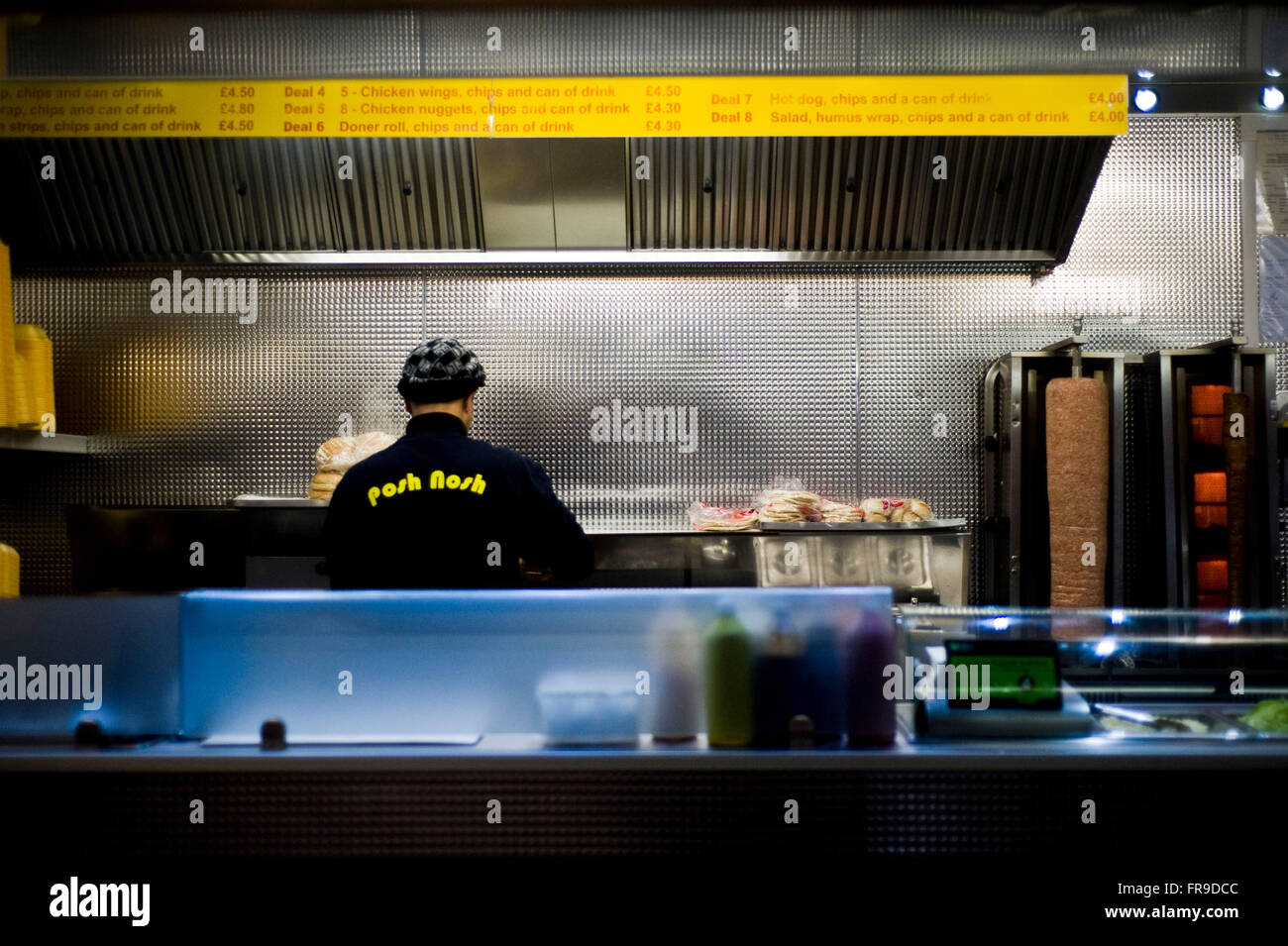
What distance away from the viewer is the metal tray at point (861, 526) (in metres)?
3.51

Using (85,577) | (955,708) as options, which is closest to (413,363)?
(955,708)

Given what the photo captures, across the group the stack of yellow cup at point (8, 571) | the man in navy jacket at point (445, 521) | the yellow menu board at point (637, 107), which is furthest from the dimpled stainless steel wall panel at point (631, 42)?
the man in navy jacket at point (445, 521)

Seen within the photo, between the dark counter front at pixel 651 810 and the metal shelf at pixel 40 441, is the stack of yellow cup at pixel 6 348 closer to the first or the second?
the metal shelf at pixel 40 441

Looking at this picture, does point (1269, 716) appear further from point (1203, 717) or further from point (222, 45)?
point (222, 45)

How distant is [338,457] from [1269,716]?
314cm

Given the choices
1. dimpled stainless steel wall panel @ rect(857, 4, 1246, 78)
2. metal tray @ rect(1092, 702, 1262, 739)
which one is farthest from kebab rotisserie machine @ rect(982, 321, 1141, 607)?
metal tray @ rect(1092, 702, 1262, 739)

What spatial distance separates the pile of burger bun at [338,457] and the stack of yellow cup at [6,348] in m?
1.14

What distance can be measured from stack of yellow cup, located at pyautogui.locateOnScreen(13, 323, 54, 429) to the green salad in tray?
4.11 m

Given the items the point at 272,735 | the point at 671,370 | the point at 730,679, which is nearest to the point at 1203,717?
the point at 730,679

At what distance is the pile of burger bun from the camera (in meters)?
3.65

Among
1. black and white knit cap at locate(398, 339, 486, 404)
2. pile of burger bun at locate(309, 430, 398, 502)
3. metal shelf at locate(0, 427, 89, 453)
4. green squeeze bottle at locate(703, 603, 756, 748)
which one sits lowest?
green squeeze bottle at locate(703, 603, 756, 748)

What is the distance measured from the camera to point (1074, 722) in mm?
1702

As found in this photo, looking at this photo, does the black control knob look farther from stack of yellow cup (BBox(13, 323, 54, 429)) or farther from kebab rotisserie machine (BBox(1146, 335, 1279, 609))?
kebab rotisserie machine (BBox(1146, 335, 1279, 609))
